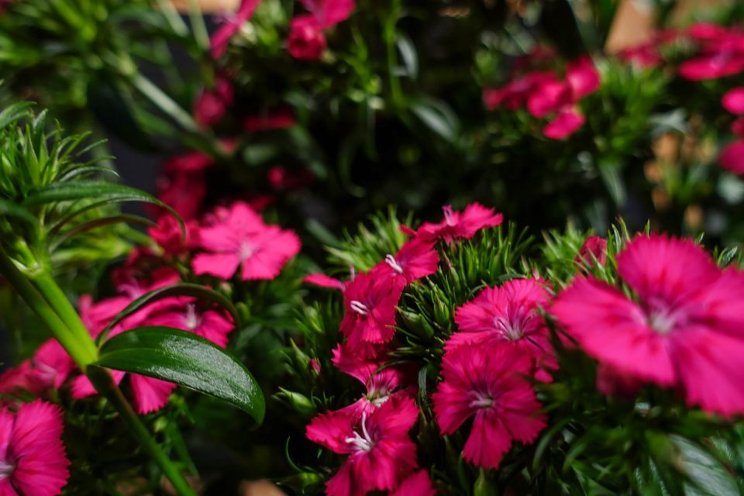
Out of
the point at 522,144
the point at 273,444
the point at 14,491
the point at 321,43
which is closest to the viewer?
the point at 14,491

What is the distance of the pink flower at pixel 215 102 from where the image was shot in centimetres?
96

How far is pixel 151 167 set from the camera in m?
1.71

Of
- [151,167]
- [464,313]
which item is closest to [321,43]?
[464,313]

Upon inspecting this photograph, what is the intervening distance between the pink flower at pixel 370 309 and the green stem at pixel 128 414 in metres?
0.19

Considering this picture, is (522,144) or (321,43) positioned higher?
(321,43)

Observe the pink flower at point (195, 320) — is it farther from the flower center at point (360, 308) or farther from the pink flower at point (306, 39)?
the pink flower at point (306, 39)

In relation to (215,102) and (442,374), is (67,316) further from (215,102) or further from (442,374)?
(215,102)

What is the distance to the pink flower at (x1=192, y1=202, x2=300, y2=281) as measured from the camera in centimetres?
66

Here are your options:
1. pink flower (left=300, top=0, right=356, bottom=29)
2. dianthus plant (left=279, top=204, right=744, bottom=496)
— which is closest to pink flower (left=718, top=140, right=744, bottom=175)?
dianthus plant (left=279, top=204, right=744, bottom=496)

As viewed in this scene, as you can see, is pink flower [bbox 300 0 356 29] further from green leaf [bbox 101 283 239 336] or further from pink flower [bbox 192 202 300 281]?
green leaf [bbox 101 283 239 336]

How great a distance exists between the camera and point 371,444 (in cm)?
47

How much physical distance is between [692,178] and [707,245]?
11cm

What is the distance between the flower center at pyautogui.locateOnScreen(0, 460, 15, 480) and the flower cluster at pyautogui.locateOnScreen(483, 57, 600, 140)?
66 cm

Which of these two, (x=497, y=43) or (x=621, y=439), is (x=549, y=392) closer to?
(x=621, y=439)
